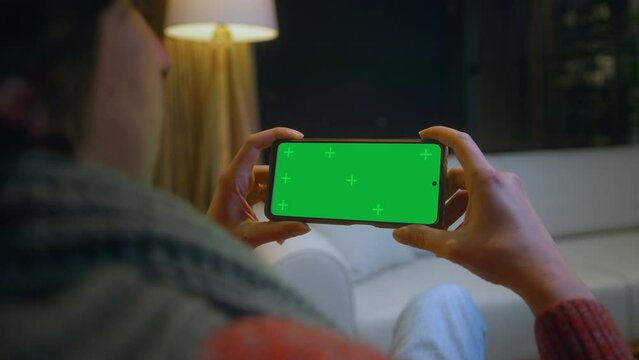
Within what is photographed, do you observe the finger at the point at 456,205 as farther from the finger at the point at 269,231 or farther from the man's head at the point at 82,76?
the man's head at the point at 82,76

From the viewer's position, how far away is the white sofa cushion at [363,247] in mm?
1524

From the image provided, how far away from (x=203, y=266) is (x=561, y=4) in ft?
8.88

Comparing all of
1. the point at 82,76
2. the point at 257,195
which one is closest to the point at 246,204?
the point at 257,195

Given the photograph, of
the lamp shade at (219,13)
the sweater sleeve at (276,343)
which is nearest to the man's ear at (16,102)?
the sweater sleeve at (276,343)

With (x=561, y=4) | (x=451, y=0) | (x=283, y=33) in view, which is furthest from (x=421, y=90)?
(x=561, y=4)

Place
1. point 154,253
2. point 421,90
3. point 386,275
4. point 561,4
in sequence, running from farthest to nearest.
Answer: point 561,4, point 421,90, point 386,275, point 154,253

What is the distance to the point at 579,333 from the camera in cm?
54

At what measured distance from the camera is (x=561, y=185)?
6.68 ft

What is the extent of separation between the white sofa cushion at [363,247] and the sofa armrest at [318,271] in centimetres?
30

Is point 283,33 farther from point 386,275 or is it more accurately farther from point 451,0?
point 386,275

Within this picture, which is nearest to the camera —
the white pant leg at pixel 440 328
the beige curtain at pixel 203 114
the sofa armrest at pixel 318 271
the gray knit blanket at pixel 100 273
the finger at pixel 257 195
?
the gray knit blanket at pixel 100 273

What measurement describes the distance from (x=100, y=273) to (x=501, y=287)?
Result: 1.30m

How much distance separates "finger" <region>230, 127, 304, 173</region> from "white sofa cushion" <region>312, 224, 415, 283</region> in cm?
68

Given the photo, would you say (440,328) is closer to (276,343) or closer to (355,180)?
(355,180)
